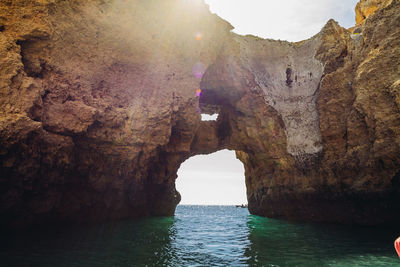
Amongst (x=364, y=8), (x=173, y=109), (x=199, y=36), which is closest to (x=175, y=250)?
(x=173, y=109)

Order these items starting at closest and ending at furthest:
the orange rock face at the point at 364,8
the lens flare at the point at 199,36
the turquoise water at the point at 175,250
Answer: the turquoise water at the point at 175,250
the lens flare at the point at 199,36
the orange rock face at the point at 364,8

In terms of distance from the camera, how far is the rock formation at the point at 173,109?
7.42 meters

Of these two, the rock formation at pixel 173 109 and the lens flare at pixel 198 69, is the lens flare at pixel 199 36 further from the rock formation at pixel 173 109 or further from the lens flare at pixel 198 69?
the lens flare at pixel 198 69

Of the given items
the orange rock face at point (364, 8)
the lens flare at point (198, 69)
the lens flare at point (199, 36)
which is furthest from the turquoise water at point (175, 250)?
the orange rock face at point (364, 8)

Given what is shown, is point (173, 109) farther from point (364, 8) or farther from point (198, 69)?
point (364, 8)

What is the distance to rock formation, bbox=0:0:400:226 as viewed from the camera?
7.42m

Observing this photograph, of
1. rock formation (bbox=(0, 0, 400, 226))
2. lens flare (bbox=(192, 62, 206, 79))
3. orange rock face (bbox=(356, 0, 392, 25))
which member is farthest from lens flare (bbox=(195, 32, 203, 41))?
orange rock face (bbox=(356, 0, 392, 25))

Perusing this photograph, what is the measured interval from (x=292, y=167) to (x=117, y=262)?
13044 millimetres

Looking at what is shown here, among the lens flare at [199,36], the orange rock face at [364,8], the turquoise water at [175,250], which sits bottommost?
the turquoise water at [175,250]

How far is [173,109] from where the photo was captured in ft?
39.5

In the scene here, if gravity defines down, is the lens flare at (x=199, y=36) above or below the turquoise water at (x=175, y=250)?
above

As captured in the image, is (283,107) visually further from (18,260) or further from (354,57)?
(18,260)

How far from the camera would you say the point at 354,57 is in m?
12.7

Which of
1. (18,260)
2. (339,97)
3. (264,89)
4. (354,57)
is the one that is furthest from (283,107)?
(18,260)
